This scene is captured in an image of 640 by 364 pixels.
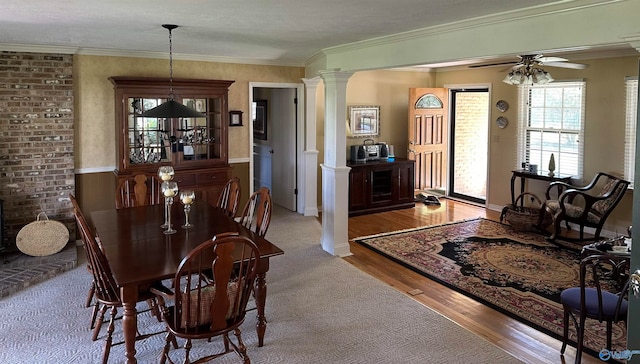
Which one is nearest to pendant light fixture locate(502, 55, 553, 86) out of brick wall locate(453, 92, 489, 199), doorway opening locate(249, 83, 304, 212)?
doorway opening locate(249, 83, 304, 212)

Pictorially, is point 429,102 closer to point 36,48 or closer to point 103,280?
point 36,48

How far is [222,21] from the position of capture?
11.9 ft

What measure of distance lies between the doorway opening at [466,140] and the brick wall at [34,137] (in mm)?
6098

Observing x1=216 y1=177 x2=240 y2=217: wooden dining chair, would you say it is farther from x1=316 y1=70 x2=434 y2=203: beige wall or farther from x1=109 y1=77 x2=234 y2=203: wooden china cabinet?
x1=316 y1=70 x2=434 y2=203: beige wall

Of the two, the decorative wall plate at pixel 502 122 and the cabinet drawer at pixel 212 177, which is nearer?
the cabinet drawer at pixel 212 177

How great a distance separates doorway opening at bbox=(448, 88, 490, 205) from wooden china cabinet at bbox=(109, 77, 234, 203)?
441 centimetres

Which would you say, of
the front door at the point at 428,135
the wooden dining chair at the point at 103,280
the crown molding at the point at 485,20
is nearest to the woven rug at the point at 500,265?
the front door at the point at 428,135

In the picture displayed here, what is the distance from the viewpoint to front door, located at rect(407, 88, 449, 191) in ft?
26.8

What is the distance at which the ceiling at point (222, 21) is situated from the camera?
3.01 meters

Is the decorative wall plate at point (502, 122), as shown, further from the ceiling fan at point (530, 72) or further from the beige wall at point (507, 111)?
the ceiling fan at point (530, 72)

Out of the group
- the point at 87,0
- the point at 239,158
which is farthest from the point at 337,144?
the point at 87,0

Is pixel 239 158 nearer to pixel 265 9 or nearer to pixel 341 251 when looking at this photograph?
pixel 341 251

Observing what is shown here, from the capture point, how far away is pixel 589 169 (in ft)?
21.4

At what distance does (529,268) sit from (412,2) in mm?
3260
